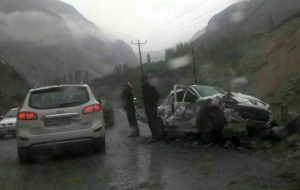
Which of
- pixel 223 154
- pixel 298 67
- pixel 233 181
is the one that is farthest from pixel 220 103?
pixel 298 67

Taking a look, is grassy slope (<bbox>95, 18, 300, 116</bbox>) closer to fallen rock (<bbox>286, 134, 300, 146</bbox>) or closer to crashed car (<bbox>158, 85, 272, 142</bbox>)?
crashed car (<bbox>158, 85, 272, 142</bbox>)

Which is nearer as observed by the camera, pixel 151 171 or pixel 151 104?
pixel 151 171

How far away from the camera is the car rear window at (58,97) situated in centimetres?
1253

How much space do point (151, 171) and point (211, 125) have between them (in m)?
3.59

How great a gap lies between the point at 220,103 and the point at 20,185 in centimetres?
529

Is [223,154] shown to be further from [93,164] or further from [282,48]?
[282,48]

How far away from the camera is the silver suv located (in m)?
12.3

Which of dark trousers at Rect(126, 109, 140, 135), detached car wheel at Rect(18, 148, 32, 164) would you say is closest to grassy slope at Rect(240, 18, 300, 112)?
dark trousers at Rect(126, 109, 140, 135)

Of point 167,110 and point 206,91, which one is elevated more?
point 206,91

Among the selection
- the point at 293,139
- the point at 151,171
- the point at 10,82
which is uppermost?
the point at 10,82

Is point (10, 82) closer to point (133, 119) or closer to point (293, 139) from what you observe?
point (133, 119)

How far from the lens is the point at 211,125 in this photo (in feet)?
43.1

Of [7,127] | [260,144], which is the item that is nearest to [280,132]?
[260,144]

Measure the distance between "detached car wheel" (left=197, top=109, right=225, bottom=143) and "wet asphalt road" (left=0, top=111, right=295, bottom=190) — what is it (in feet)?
1.49
